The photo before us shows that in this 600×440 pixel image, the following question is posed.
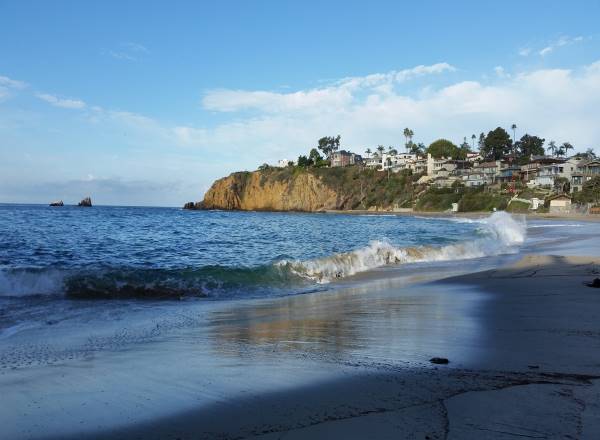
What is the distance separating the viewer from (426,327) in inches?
287

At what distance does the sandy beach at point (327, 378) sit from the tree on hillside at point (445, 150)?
15853 cm

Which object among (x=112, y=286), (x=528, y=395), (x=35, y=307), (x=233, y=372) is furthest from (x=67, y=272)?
(x=528, y=395)

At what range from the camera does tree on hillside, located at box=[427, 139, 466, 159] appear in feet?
523

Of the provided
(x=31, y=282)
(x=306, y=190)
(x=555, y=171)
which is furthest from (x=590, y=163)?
(x=31, y=282)

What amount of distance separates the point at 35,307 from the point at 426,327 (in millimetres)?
8029

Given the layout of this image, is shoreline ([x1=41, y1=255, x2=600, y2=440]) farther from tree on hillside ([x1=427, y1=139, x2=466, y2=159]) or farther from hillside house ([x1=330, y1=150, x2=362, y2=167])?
hillside house ([x1=330, y1=150, x2=362, y2=167])

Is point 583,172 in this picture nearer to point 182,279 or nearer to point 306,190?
point 306,190

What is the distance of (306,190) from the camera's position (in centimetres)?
14988

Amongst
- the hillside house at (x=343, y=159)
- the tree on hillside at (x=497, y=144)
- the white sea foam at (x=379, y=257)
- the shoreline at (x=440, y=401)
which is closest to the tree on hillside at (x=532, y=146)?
the tree on hillside at (x=497, y=144)

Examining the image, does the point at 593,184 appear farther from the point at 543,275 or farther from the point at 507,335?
the point at 507,335

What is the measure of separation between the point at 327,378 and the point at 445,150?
Answer: 16568 cm

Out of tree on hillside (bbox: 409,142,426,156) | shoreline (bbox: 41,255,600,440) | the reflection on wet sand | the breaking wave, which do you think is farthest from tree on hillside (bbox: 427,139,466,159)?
shoreline (bbox: 41,255,600,440)

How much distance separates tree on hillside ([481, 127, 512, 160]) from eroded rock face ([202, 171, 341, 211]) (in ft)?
160

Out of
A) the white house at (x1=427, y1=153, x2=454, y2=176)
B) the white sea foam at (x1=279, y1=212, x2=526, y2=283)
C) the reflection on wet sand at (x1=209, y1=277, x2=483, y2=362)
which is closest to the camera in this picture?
the reflection on wet sand at (x1=209, y1=277, x2=483, y2=362)
